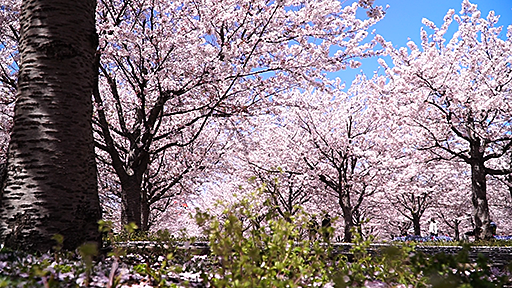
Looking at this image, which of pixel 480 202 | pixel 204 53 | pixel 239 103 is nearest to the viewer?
pixel 204 53

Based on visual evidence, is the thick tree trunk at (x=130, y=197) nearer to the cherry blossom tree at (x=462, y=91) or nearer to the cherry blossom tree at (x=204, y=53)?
the cherry blossom tree at (x=204, y=53)

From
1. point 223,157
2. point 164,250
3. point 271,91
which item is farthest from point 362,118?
point 164,250

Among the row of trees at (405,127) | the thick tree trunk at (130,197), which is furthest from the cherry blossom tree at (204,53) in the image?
the row of trees at (405,127)

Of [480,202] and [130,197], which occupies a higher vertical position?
[130,197]

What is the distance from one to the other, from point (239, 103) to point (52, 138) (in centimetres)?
785

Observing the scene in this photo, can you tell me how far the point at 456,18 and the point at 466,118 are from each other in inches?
159

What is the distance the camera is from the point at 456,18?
526 inches

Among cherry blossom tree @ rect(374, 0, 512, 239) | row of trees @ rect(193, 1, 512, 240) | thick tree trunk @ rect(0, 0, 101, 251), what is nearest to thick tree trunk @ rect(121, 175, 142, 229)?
row of trees @ rect(193, 1, 512, 240)

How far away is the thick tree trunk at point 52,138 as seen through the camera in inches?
125

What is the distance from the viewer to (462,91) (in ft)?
41.0

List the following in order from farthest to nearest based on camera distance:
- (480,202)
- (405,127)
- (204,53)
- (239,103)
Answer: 1. (405,127)
2. (480,202)
3. (239,103)
4. (204,53)

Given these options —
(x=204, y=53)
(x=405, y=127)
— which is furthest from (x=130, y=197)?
(x=405, y=127)

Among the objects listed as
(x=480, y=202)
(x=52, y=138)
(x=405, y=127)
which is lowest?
(x=480, y=202)

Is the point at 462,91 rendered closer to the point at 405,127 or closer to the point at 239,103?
the point at 405,127
